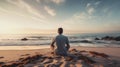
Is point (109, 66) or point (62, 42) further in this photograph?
point (62, 42)

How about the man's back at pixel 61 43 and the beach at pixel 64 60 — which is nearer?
the beach at pixel 64 60

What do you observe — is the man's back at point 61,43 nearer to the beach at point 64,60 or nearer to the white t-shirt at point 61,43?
the white t-shirt at point 61,43

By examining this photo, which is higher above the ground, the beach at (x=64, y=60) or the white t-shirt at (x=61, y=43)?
the white t-shirt at (x=61, y=43)

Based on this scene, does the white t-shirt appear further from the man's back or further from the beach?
the beach

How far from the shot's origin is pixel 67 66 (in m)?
5.66

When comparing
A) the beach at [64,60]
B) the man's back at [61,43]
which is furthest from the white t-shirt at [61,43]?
the beach at [64,60]

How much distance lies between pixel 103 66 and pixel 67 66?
1406 mm

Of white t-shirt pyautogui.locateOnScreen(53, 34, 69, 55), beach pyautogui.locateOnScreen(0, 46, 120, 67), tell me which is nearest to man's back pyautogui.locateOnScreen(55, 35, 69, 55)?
white t-shirt pyautogui.locateOnScreen(53, 34, 69, 55)

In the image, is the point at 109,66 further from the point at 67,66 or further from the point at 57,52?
the point at 57,52

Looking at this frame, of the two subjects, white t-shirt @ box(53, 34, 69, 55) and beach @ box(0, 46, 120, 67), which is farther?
white t-shirt @ box(53, 34, 69, 55)

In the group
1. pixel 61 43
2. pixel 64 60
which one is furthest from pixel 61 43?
pixel 64 60

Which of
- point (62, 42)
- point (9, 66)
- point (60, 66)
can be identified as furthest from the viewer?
point (62, 42)

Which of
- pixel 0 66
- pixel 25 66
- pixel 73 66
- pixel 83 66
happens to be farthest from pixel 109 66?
pixel 0 66

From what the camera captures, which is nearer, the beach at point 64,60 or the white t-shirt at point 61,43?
the beach at point 64,60
